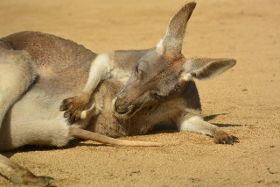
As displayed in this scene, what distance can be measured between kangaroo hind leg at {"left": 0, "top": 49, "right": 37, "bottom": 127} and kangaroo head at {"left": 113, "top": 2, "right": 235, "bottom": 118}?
34.0 inches

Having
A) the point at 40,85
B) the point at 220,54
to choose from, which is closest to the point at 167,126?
the point at 40,85

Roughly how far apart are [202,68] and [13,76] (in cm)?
191

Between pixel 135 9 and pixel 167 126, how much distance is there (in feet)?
40.0

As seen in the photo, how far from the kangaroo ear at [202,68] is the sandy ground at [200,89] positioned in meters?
0.60

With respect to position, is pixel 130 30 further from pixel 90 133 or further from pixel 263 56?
pixel 90 133

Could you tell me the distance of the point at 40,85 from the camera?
587 cm

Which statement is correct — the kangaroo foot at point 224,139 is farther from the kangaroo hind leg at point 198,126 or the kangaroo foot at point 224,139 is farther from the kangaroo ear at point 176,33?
the kangaroo ear at point 176,33

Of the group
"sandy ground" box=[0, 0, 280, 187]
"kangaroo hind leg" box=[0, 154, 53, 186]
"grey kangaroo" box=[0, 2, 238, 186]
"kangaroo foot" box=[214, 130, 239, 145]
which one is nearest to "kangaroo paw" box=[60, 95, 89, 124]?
"grey kangaroo" box=[0, 2, 238, 186]

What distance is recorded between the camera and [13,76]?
5590 millimetres

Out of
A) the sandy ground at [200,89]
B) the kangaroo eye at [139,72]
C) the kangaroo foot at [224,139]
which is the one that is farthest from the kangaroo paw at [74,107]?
the kangaroo foot at [224,139]

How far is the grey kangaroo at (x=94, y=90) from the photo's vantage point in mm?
5535

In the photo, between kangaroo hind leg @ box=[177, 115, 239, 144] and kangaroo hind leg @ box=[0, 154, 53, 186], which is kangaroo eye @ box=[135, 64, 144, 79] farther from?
kangaroo hind leg @ box=[0, 154, 53, 186]

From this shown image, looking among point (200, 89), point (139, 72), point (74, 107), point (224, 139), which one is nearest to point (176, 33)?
point (139, 72)

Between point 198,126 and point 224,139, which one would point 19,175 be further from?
point 198,126
